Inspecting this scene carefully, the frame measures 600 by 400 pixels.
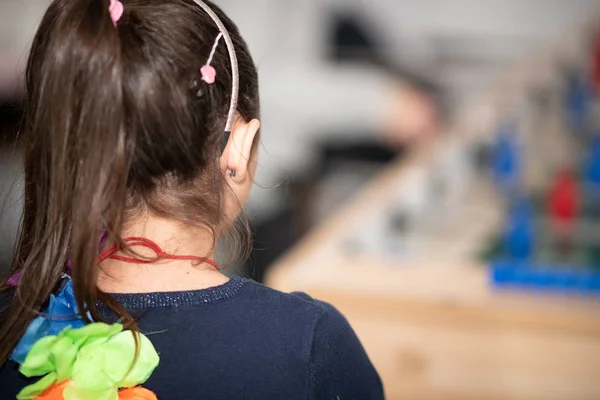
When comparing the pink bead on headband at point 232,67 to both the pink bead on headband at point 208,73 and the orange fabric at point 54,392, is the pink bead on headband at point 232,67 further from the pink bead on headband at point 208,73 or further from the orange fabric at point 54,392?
the orange fabric at point 54,392

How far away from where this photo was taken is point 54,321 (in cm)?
61

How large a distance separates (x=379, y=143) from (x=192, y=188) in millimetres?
2948

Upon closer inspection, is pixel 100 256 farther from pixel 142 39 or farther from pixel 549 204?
pixel 549 204

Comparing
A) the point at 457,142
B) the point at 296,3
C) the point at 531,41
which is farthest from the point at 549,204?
the point at 296,3

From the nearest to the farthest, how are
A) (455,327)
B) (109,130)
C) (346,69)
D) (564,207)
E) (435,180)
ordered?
(109,130)
(455,327)
(564,207)
(435,180)
(346,69)

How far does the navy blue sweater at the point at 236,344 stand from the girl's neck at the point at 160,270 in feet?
0.04

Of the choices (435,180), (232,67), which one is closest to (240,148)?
(232,67)

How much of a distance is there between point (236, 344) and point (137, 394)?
0.09 metres

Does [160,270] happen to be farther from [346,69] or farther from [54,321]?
[346,69]

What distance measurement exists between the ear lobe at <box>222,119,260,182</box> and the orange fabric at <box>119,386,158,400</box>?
0.21 metres

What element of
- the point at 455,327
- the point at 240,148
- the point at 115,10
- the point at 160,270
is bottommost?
the point at 455,327

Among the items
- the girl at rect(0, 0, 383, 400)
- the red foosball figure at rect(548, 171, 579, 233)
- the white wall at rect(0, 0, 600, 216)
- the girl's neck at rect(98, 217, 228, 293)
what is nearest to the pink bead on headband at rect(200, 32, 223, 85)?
the girl at rect(0, 0, 383, 400)

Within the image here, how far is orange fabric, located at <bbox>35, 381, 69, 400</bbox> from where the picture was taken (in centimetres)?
58

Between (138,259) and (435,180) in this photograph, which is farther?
(435,180)
